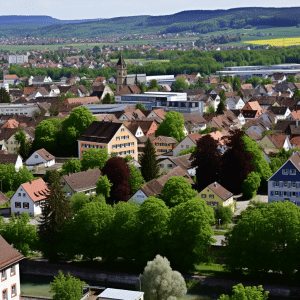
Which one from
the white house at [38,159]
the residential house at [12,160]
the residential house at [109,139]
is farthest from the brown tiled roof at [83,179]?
the white house at [38,159]

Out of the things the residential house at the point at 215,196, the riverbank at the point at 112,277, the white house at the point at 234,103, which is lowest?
the riverbank at the point at 112,277

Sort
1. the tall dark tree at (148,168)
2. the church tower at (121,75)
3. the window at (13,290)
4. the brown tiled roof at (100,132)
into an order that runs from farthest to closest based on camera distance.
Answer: the church tower at (121,75) < the brown tiled roof at (100,132) < the tall dark tree at (148,168) < the window at (13,290)

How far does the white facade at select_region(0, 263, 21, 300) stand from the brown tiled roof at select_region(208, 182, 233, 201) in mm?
15400

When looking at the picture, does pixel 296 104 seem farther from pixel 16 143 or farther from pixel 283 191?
pixel 283 191

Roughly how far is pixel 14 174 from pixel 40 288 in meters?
16.3

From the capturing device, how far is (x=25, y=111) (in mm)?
81375

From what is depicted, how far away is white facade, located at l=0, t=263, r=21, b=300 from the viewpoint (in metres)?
24.0

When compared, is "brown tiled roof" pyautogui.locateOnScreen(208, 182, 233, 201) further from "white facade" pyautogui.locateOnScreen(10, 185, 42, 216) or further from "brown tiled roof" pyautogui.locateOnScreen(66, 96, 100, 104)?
"brown tiled roof" pyautogui.locateOnScreen(66, 96, 100, 104)

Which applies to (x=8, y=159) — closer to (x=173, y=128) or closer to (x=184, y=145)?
(x=184, y=145)

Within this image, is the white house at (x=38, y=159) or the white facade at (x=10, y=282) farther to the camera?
the white house at (x=38, y=159)

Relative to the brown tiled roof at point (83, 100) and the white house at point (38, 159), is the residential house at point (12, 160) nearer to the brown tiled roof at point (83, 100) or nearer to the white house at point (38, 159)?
the white house at point (38, 159)

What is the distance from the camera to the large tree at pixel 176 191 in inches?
1439

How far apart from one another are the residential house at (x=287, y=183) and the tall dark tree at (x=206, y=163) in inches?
190

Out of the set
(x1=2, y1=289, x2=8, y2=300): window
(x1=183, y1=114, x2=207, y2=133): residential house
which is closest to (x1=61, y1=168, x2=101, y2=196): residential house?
(x1=2, y1=289, x2=8, y2=300): window
